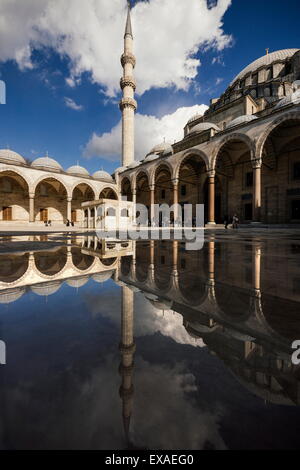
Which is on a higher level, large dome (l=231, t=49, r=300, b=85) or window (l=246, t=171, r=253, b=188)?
large dome (l=231, t=49, r=300, b=85)

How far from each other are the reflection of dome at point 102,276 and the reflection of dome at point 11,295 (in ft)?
2.50

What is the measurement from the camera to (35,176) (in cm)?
2533

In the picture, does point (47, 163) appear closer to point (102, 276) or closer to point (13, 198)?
point (13, 198)

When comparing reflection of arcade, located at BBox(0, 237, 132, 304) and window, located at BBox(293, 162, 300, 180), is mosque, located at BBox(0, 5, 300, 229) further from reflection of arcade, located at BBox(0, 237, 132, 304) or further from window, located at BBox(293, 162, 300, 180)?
reflection of arcade, located at BBox(0, 237, 132, 304)

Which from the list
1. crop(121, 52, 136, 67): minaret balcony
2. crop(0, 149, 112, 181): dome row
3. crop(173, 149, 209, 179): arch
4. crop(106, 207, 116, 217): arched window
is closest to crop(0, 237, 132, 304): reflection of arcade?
crop(106, 207, 116, 217): arched window

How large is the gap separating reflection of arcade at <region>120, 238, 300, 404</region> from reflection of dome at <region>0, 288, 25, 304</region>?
40.9 inches

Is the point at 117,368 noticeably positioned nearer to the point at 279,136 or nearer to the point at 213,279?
the point at 213,279

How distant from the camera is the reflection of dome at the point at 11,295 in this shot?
178cm

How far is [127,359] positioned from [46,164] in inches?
1318

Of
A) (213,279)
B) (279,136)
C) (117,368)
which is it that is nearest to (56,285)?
(117,368)

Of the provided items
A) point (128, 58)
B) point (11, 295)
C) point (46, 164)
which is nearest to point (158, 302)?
point (11, 295)

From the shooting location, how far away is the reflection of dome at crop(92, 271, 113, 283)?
2500mm

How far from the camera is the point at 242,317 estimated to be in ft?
4.72
